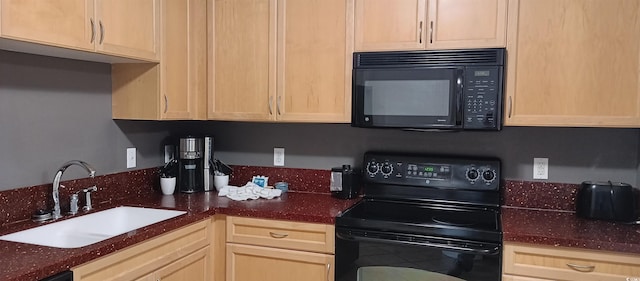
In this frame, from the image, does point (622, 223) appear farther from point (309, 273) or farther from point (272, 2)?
point (272, 2)

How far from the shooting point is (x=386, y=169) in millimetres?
2557

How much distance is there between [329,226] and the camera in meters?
2.13

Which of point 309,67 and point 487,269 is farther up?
point 309,67

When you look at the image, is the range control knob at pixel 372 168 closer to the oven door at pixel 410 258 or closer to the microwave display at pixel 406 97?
the microwave display at pixel 406 97

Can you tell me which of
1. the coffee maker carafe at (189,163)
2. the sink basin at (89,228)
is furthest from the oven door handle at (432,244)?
the coffee maker carafe at (189,163)

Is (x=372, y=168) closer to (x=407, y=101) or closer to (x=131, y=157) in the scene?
(x=407, y=101)

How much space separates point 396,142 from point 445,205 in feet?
1.44

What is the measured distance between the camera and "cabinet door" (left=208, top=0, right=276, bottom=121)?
8.25ft

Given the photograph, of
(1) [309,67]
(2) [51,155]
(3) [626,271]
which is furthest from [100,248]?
(3) [626,271]

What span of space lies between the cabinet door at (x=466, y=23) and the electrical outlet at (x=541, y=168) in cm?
67

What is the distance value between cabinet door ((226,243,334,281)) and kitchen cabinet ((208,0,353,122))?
0.70 m

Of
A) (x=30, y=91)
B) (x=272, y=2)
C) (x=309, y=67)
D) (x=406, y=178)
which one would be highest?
(x=272, y=2)

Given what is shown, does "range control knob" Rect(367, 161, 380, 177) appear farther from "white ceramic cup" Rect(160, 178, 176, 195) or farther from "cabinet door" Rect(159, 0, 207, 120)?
"white ceramic cup" Rect(160, 178, 176, 195)

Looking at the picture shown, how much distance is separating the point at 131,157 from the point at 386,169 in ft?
4.64
